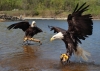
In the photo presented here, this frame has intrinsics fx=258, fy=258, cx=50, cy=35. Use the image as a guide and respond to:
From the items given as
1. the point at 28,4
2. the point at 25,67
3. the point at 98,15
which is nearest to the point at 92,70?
the point at 25,67

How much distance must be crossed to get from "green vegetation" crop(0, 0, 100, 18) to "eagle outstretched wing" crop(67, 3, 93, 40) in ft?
241

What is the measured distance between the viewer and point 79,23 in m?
8.29

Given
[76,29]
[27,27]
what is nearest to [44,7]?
[27,27]

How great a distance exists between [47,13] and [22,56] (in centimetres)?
7698

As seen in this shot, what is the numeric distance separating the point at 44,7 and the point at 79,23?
87.6 m

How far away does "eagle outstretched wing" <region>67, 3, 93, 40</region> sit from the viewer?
819 cm

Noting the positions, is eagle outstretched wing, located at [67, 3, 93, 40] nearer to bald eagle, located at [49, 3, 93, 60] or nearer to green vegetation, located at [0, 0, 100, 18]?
bald eagle, located at [49, 3, 93, 60]

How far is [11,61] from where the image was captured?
9.09m

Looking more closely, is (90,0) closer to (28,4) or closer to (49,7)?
(49,7)

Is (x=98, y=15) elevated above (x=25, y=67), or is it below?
below

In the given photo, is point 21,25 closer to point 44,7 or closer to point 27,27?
point 27,27

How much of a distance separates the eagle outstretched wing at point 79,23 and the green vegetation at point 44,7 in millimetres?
73528

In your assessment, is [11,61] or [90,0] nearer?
[11,61]

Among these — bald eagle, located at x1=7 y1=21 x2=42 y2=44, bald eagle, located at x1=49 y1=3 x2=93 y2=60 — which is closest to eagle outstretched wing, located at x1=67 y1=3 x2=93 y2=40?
bald eagle, located at x1=49 y1=3 x2=93 y2=60
